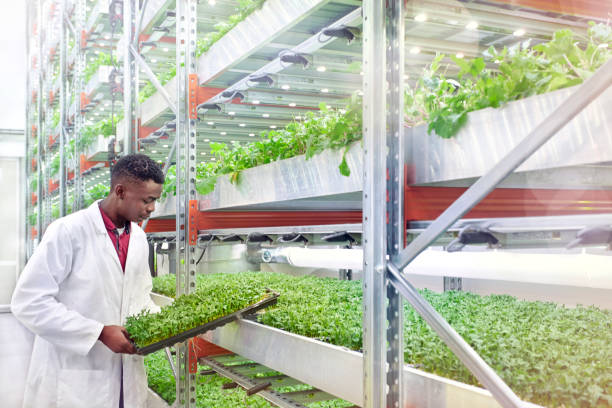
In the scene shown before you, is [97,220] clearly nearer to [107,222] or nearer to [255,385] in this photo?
[107,222]

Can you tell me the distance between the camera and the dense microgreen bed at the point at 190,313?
7.86 ft

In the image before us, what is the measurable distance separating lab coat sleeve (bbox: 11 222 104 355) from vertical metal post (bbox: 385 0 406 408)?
4.25 ft

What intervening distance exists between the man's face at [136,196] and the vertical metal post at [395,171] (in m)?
1.27

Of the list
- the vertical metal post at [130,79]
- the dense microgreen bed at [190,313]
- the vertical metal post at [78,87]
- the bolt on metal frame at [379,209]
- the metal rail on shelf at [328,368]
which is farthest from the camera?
the vertical metal post at [78,87]

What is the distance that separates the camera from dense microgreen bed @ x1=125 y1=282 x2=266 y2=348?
2.39m

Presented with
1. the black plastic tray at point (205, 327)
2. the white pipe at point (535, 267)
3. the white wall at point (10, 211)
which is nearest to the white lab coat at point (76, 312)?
the black plastic tray at point (205, 327)

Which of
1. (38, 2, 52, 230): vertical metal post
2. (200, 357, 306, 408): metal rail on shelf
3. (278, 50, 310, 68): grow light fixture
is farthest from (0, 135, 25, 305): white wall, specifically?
(278, 50, 310, 68): grow light fixture

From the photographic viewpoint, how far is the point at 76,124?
7207 millimetres

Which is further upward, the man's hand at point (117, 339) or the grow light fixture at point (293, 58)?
the grow light fixture at point (293, 58)

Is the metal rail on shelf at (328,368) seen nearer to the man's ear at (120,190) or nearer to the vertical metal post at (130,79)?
the man's ear at (120,190)

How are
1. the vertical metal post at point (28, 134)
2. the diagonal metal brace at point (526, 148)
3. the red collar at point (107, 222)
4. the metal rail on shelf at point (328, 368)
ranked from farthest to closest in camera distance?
the vertical metal post at point (28, 134) < the red collar at point (107, 222) < the metal rail on shelf at point (328, 368) < the diagonal metal brace at point (526, 148)

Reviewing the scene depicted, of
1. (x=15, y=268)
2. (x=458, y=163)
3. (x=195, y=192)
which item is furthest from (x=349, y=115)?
(x=15, y=268)

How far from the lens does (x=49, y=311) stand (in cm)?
245

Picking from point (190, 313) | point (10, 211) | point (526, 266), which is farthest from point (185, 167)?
point (10, 211)
